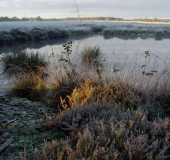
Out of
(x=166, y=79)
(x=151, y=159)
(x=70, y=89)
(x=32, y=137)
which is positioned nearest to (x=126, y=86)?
(x=166, y=79)

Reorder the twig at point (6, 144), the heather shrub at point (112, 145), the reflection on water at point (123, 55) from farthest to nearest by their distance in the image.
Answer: the reflection on water at point (123, 55) → the twig at point (6, 144) → the heather shrub at point (112, 145)

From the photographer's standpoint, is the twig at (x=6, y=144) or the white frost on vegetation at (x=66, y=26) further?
the white frost on vegetation at (x=66, y=26)

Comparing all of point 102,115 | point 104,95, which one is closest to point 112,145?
point 102,115

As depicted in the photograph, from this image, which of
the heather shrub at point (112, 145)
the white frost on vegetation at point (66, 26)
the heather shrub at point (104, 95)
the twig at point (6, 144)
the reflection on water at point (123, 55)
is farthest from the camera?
the white frost on vegetation at point (66, 26)

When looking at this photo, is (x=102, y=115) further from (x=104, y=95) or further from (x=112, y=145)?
(x=104, y=95)

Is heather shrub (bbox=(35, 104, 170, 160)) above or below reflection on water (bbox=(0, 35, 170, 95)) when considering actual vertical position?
above

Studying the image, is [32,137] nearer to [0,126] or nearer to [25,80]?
[0,126]

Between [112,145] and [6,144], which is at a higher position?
[112,145]

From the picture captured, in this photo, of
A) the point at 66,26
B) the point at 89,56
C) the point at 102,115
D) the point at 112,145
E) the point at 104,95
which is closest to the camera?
the point at 112,145

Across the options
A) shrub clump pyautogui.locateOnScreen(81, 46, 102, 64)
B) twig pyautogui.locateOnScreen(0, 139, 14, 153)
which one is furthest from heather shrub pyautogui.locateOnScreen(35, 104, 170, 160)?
shrub clump pyautogui.locateOnScreen(81, 46, 102, 64)

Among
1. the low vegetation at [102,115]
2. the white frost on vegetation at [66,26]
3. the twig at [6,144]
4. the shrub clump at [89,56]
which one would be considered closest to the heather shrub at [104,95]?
the low vegetation at [102,115]

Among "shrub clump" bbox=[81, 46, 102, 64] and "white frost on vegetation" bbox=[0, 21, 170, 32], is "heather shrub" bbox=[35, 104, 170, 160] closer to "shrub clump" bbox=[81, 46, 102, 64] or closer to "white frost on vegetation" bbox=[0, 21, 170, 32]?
"shrub clump" bbox=[81, 46, 102, 64]

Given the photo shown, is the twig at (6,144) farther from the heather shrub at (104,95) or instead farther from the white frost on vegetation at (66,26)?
the white frost on vegetation at (66,26)

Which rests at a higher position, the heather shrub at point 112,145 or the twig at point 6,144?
the heather shrub at point 112,145
